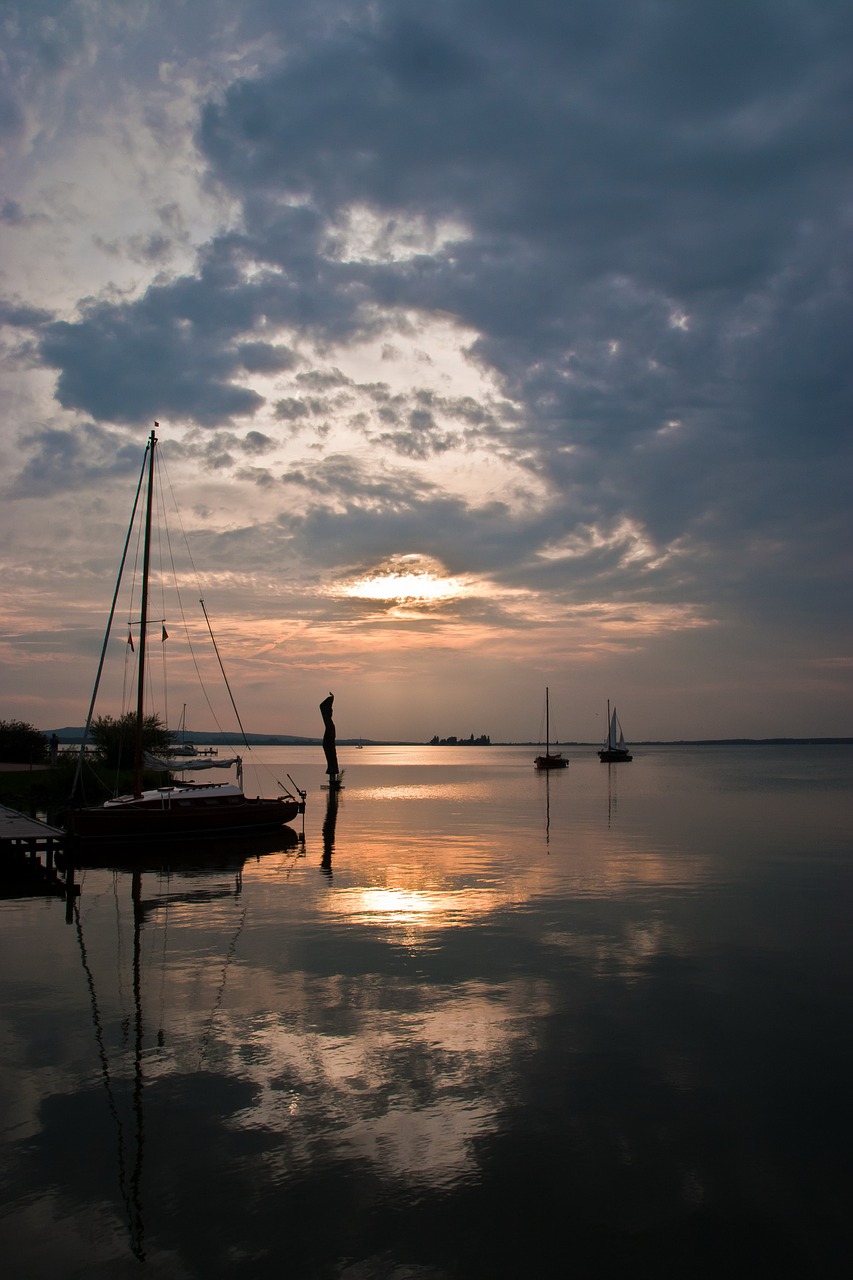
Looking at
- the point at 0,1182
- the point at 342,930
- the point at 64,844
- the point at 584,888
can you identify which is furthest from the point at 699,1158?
the point at 64,844

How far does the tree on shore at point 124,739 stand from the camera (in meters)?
68.6

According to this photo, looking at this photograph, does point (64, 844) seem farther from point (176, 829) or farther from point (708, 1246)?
point (708, 1246)

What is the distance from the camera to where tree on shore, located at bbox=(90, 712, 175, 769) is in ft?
225

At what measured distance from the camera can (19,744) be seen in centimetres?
7912

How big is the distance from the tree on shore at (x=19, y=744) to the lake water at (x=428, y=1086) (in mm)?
57722

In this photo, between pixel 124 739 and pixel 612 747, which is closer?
pixel 124 739

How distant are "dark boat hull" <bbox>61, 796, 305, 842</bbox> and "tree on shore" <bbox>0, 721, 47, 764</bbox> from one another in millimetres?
45322

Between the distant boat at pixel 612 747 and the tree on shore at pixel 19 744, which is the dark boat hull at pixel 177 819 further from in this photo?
the distant boat at pixel 612 747

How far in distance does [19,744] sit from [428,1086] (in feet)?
252

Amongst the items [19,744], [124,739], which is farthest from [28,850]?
[19,744]

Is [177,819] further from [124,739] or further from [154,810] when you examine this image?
[124,739]

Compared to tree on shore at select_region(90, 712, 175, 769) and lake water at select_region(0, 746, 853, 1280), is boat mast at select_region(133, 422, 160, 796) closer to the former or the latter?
lake water at select_region(0, 746, 853, 1280)

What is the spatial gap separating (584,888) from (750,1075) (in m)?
15.6

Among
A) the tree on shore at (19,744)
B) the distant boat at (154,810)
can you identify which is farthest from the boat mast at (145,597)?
the tree on shore at (19,744)
